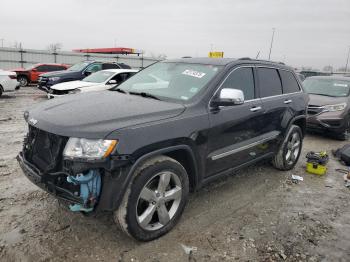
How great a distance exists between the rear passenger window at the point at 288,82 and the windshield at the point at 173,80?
1713mm

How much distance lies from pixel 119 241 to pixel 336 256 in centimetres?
216

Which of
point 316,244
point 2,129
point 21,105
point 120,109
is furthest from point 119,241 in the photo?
point 21,105

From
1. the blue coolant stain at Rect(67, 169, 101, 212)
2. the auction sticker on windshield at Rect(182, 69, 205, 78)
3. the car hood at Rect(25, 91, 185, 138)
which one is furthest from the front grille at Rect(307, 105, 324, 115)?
the blue coolant stain at Rect(67, 169, 101, 212)

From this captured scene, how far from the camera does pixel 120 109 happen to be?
3002mm

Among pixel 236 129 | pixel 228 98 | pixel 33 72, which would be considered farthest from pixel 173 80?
pixel 33 72

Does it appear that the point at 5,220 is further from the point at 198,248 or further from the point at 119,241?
the point at 198,248

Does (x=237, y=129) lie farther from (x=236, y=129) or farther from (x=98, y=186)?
(x=98, y=186)

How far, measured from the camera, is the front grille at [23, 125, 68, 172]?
2.67 meters

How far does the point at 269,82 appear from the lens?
4.56m

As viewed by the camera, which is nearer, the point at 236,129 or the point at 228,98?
the point at 228,98

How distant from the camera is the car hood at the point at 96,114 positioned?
103 inches

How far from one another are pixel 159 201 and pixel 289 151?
10.2ft

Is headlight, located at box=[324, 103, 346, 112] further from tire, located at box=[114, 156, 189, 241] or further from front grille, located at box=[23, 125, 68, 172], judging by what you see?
front grille, located at box=[23, 125, 68, 172]

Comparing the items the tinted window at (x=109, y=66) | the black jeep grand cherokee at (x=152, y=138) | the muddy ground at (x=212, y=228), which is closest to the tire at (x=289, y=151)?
the muddy ground at (x=212, y=228)
